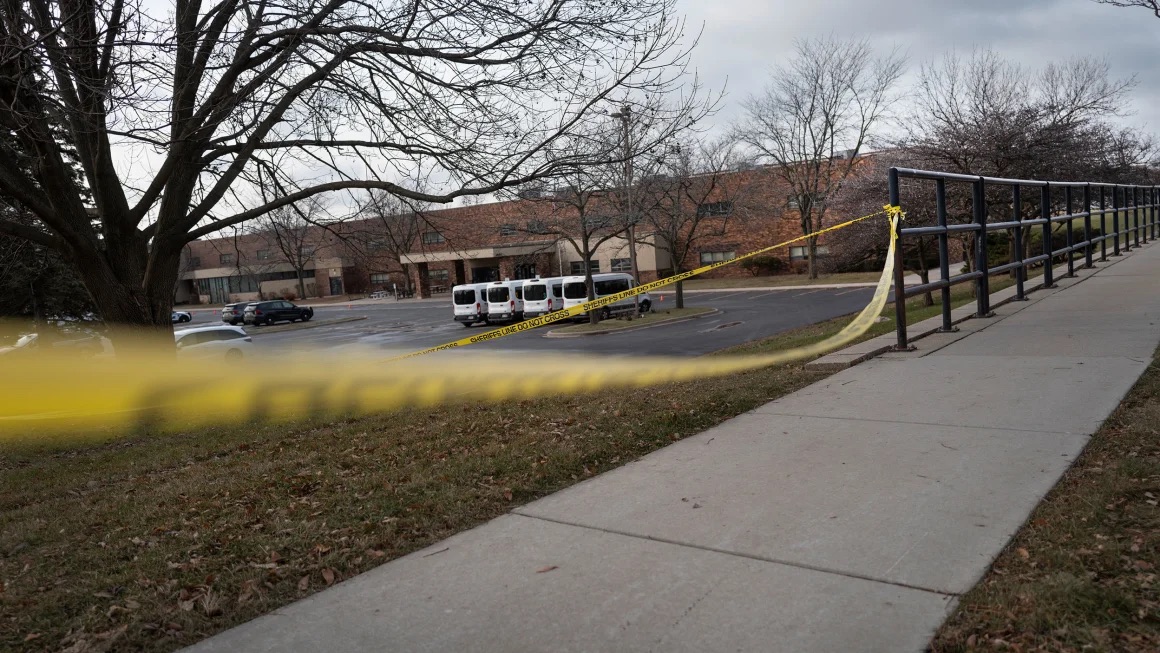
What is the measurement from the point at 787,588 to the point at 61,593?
3231 millimetres

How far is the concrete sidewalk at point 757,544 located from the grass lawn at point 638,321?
2537 centimetres

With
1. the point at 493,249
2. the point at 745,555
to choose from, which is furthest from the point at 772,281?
the point at 745,555

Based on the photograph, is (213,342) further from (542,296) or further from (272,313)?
(272,313)

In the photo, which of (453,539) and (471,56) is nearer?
(453,539)

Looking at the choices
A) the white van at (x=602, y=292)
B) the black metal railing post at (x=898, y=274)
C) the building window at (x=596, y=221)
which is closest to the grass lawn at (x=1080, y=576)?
the black metal railing post at (x=898, y=274)

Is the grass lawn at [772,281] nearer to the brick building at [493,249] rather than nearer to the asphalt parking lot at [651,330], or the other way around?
the brick building at [493,249]

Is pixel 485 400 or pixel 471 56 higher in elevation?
pixel 471 56

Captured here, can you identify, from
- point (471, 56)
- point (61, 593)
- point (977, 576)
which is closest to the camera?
point (977, 576)

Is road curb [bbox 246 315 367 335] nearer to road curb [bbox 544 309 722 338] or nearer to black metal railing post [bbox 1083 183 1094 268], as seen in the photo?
road curb [bbox 544 309 722 338]

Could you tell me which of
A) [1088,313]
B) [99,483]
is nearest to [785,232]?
[1088,313]

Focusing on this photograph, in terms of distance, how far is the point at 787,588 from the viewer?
10.8ft

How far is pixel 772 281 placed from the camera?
52031mm

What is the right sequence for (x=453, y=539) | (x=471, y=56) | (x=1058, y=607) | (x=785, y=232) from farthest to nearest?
(x=785, y=232)
(x=471, y=56)
(x=453, y=539)
(x=1058, y=607)

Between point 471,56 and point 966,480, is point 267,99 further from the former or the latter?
point 966,480
